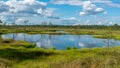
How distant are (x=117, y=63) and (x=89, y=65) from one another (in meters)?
1.23

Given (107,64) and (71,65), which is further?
(71,65)

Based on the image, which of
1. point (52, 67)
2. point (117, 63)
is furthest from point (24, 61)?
point (117, 63)

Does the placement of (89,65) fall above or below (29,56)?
above

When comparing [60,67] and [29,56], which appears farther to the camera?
[29,56]

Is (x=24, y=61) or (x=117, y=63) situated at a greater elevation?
(x=117, y=63)

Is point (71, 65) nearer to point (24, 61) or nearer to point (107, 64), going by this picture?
point (107, 64)

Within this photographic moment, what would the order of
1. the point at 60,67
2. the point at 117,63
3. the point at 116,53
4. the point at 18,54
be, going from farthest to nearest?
the point at 18,54
the point at 116,53
the point at 60,67
the point at 117,63

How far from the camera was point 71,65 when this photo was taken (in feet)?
36.7

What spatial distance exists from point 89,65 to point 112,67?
1.61 meters

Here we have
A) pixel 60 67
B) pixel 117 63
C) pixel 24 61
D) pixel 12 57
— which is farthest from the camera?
pixel 12 57

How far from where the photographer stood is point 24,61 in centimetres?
3052

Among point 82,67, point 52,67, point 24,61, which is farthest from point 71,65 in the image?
point 24,61

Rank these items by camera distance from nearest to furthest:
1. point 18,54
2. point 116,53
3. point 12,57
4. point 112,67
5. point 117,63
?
point 112,67 < point 117,63 < point 116,53 < point 12,57 < point 18,54

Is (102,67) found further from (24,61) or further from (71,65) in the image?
(24,61)
